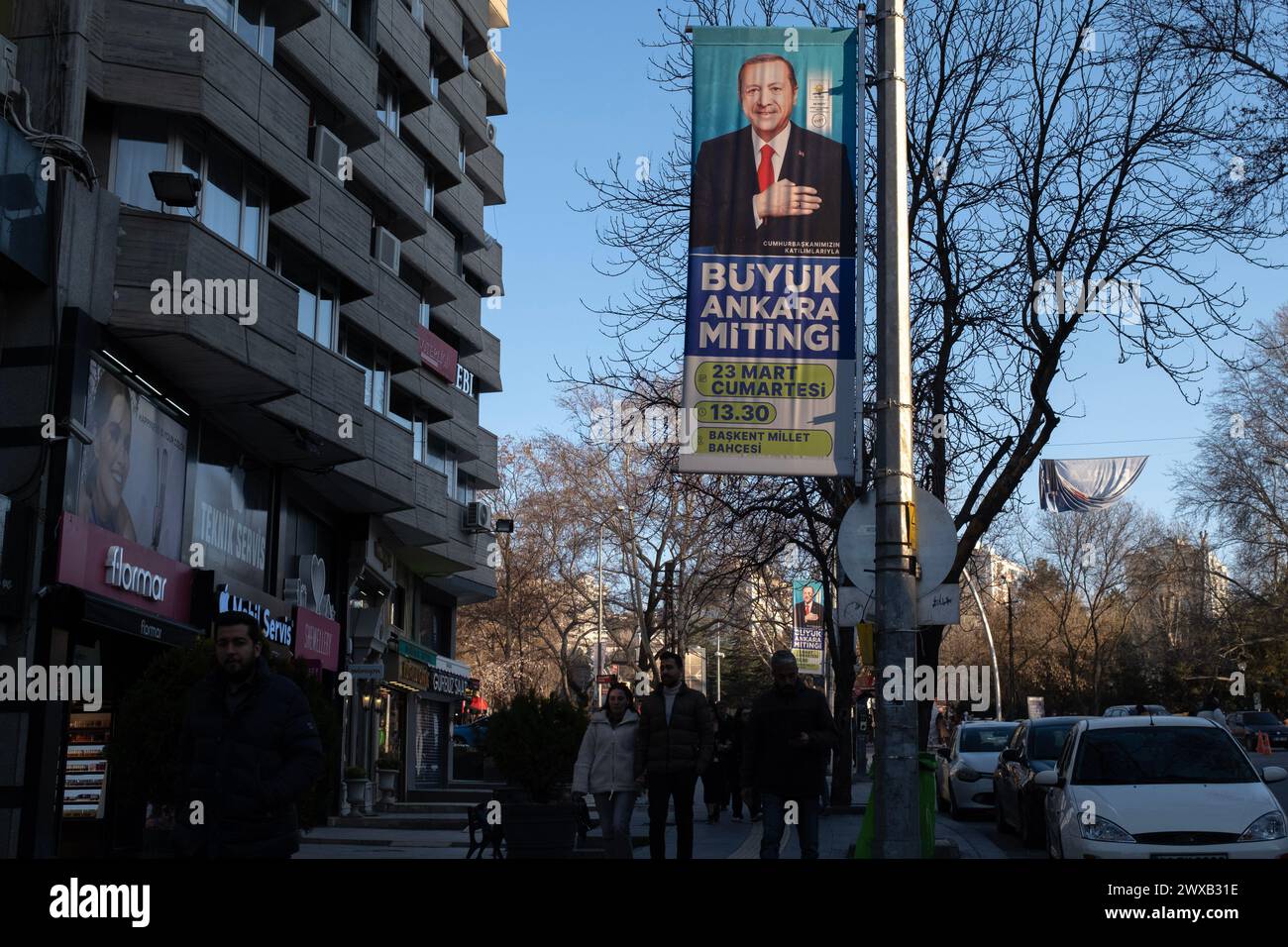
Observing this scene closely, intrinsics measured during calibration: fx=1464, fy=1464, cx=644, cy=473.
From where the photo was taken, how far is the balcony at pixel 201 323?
57.3ft

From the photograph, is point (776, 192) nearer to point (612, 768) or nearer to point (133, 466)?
point (612, 768)

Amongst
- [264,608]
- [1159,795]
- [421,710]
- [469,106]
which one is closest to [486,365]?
[469,106]

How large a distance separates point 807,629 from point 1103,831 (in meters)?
36.7

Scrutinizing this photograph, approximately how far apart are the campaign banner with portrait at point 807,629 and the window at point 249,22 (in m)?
24.8

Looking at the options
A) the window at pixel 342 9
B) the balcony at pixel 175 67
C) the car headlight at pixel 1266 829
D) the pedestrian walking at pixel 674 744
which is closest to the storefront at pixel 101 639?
the balcony at pixel 175 67

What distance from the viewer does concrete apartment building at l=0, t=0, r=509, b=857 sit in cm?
1595

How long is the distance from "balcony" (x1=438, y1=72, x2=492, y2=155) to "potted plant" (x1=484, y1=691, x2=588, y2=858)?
78.8 feet

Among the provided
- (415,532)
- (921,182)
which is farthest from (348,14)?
(921,182)

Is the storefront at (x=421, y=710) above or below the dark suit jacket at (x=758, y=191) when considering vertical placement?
below

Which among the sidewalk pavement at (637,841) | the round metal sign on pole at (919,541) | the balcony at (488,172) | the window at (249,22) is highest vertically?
the balcony at (488,172)

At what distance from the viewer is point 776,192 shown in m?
10.3

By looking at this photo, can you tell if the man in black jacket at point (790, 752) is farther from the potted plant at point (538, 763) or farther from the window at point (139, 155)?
the window at point (139, 155)

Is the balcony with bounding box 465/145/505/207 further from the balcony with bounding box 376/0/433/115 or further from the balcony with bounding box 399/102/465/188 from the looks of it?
the balcony with bounding box 376/0/433/115
